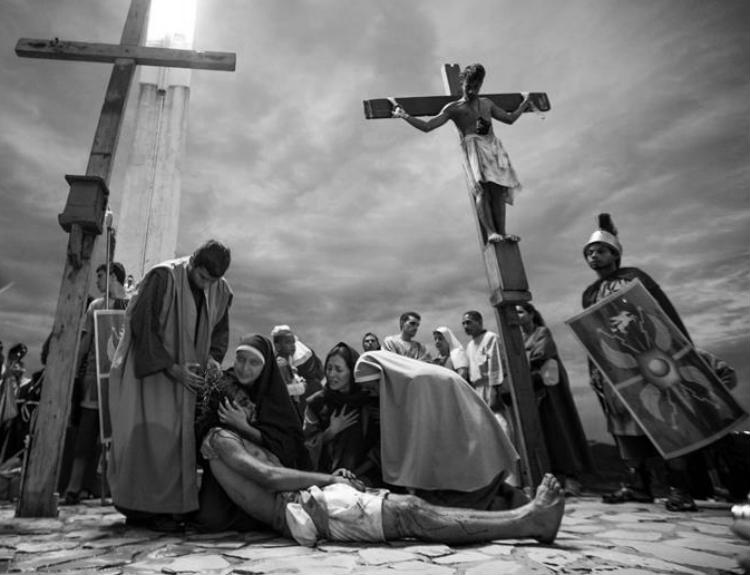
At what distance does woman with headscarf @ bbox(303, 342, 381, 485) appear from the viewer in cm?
325

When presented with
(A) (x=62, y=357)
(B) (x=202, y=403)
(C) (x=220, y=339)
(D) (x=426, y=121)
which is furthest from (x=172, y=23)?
(B) (x=202, y=403)

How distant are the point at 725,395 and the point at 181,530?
3.95m

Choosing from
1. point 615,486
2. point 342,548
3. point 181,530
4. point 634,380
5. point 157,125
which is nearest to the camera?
point 342,548

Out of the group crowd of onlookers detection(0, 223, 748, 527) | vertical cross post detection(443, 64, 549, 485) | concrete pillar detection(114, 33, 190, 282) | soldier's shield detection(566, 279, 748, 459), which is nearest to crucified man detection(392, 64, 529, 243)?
vertical cross post detection(443, 64, 549, 485)

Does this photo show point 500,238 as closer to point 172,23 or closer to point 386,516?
point 386,516

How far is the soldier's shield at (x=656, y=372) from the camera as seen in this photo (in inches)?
135

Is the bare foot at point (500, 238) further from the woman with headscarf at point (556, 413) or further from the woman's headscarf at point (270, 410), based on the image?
the woman's headscarf at point (270, 410)

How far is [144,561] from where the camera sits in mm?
1998

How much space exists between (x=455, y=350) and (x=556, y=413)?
1.62 metres

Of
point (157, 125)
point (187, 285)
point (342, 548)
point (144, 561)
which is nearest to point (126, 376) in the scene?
point (187, 285)

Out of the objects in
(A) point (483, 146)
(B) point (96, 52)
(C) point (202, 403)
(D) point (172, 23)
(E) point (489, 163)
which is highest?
(D) point (172, 23)

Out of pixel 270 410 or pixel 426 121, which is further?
pixel 426 121

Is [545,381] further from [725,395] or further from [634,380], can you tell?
[725,395]

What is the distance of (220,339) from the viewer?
3.52 m
